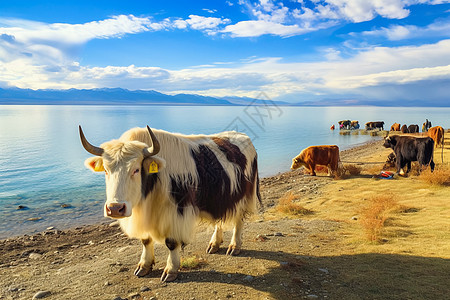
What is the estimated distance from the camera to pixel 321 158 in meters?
13.9

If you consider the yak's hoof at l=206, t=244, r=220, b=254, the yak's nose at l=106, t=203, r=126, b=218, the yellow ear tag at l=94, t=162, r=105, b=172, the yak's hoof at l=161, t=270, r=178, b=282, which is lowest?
the yak's hoof at l=206, t=244, r=220, b=254

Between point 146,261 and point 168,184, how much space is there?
138 centimetres

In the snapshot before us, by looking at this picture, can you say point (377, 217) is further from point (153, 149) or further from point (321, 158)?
point (321, 158)

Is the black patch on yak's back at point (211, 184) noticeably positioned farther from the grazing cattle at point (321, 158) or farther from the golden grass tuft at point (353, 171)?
the golden grass tuft at point (353, 171)

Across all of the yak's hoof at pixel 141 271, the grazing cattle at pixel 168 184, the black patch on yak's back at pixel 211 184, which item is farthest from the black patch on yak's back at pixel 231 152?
the yak's hoof at pixel 141 271

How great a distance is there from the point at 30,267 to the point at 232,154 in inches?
183

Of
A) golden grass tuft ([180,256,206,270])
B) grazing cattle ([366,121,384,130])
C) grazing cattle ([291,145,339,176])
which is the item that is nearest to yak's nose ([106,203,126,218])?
golden grass tuft ([180,256,206,270])

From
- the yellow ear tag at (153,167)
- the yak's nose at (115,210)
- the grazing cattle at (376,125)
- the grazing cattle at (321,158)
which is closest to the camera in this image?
the yak's nose at (115,210)

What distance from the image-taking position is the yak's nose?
353 cm

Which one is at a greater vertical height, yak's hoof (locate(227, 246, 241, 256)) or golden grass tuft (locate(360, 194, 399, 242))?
golden grass tuft (locate(360, 194, 399, 242))

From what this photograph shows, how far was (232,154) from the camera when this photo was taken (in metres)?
5.12

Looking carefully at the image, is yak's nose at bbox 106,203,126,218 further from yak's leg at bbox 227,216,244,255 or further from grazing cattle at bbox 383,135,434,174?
grazing cattle at bbox 383,135,434,174

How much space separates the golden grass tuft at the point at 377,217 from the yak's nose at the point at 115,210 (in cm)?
452

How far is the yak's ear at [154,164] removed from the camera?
3828 mm
